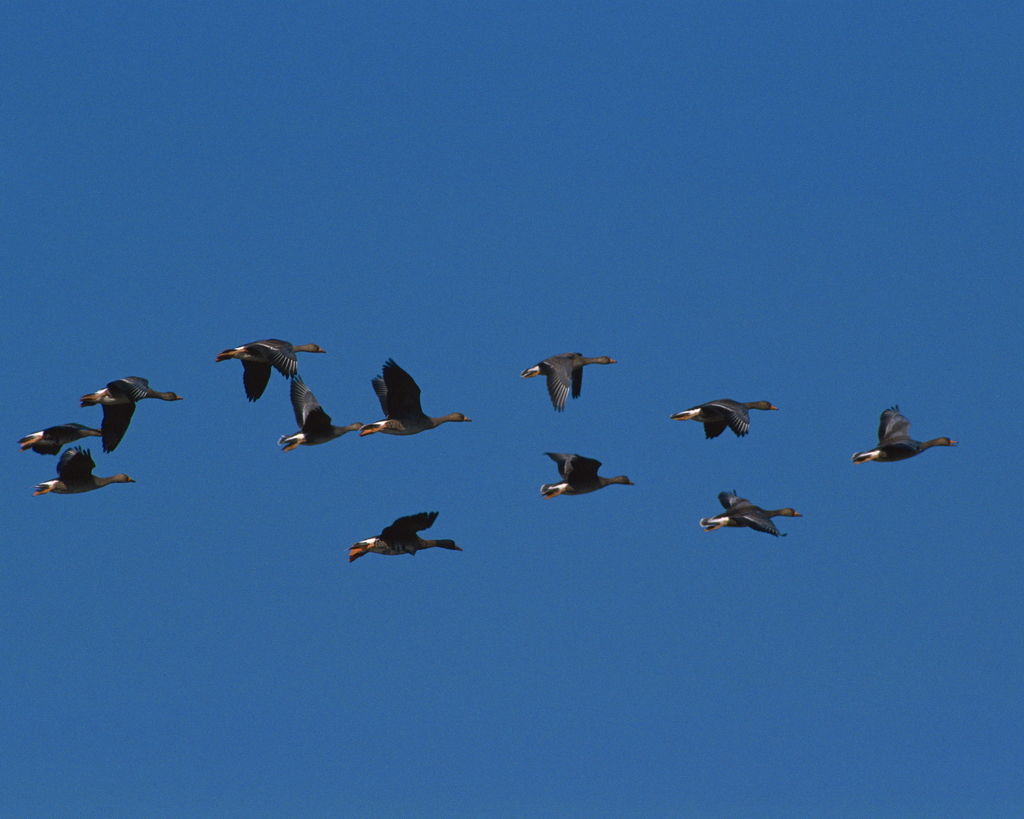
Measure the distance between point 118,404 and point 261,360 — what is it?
12.0 ft

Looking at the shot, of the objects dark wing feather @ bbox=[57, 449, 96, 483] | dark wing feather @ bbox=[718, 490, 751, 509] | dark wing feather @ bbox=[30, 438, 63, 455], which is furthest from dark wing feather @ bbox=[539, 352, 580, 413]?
dark wing feather @ bbox=[30, 438, 63, 455]

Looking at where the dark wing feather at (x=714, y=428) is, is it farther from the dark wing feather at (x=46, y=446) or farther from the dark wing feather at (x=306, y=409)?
the dark wing feather at (x=46, y=446)

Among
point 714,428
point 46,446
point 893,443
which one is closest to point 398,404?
point 714,428

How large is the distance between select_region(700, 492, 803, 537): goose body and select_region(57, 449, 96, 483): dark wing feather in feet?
45.1

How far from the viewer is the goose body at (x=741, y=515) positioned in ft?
118

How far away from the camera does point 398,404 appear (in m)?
39.3

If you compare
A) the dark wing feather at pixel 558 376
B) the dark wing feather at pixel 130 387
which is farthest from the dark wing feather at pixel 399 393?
the dark wing feather at pixel 130 387

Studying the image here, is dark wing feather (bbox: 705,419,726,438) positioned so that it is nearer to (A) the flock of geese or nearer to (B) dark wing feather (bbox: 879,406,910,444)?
(A) the flock of geese

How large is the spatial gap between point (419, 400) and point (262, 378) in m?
3.40

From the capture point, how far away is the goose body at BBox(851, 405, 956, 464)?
1524 inches

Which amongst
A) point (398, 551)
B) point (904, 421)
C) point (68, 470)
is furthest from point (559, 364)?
point (68, 470)

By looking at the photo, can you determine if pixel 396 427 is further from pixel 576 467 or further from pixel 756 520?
pixel 756 520

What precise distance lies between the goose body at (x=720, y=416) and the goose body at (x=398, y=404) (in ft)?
17.9

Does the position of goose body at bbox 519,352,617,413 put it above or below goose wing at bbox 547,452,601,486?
above
